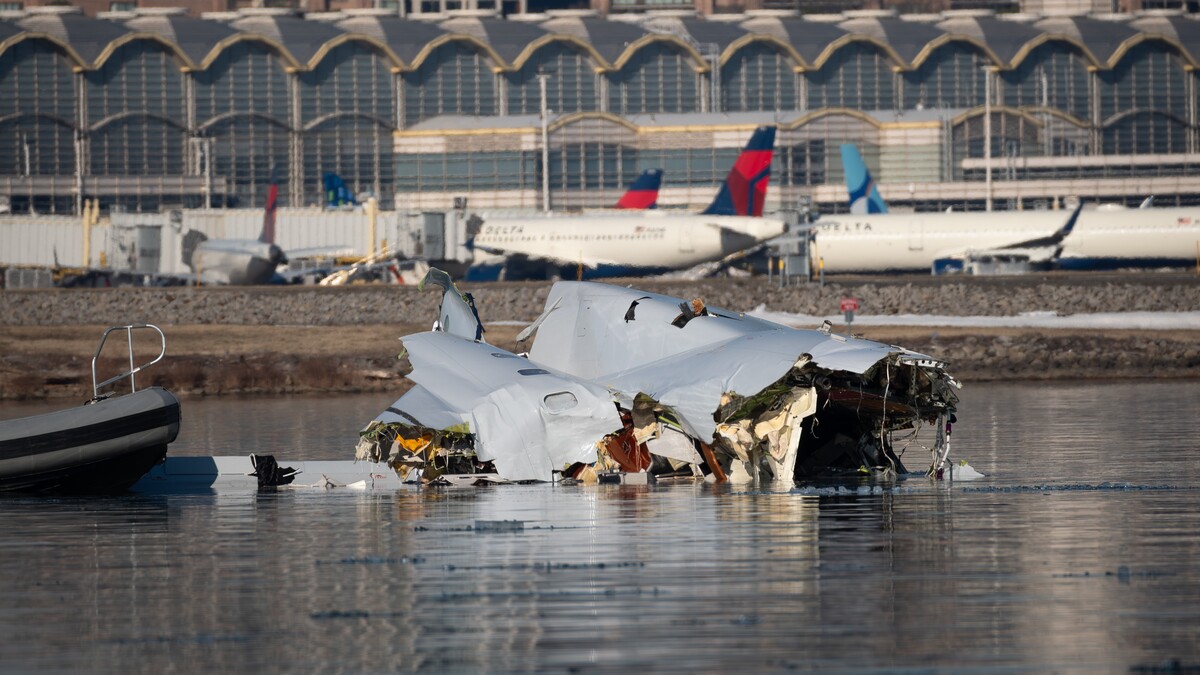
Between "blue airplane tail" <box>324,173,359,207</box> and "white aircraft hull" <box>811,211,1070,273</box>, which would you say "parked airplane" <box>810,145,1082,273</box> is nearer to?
"white aircraft hull" <box>811,211,1070,273</box>

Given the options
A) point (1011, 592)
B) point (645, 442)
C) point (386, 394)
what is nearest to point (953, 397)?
point (645, 442)

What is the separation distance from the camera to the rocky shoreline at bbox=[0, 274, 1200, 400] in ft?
182

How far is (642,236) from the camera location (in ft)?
307

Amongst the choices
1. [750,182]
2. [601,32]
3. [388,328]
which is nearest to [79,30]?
[601,32]

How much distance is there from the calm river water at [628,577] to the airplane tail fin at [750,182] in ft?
219

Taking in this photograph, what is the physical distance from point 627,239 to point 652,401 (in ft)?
224

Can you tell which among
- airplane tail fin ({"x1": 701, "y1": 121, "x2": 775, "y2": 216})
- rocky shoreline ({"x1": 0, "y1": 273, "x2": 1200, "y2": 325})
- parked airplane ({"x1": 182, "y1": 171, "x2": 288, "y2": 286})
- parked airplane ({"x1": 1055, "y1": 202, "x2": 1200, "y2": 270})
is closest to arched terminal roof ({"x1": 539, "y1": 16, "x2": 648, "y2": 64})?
airplane tail fin ({"x1": 701, "y1": 121, "x2": 775, "y2": 216})

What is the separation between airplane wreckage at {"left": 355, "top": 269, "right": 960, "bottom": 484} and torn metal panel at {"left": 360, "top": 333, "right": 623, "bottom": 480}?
23 millimetres

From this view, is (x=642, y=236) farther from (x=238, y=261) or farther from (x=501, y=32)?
(x=501, y=32)

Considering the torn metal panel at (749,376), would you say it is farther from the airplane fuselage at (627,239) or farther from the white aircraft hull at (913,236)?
the white aircraft hull at (913,236)

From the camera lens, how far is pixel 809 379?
25.4 m

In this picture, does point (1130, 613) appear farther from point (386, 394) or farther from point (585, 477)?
point (386, 394)

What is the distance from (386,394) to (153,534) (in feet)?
105

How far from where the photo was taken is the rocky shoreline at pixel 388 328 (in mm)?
55438
